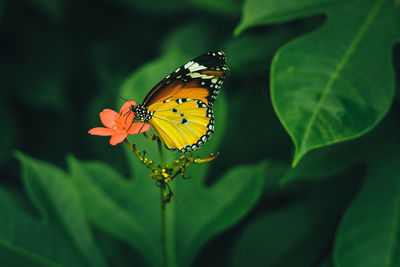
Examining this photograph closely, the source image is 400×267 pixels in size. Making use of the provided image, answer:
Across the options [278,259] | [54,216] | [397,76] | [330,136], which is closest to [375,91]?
[330,136]

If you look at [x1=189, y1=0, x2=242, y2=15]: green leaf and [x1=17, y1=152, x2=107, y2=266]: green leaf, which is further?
[x1=189, y1=0, x2=242, y2=15]: green leaf

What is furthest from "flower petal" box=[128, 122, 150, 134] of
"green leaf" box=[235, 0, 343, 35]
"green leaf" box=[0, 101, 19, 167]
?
"green leaf" box=[0, 101, 19, 167]

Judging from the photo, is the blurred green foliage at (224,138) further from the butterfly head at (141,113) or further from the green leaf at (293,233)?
the butterfly head at (141,113)

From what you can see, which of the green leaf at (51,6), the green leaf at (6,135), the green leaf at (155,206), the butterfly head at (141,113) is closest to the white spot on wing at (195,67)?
the butterfly head at (141,113)

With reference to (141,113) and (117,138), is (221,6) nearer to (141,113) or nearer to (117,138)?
(141,113)

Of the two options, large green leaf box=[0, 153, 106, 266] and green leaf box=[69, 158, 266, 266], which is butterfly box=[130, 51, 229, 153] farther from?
large green leaf box=[0, 153, 106, 266]
